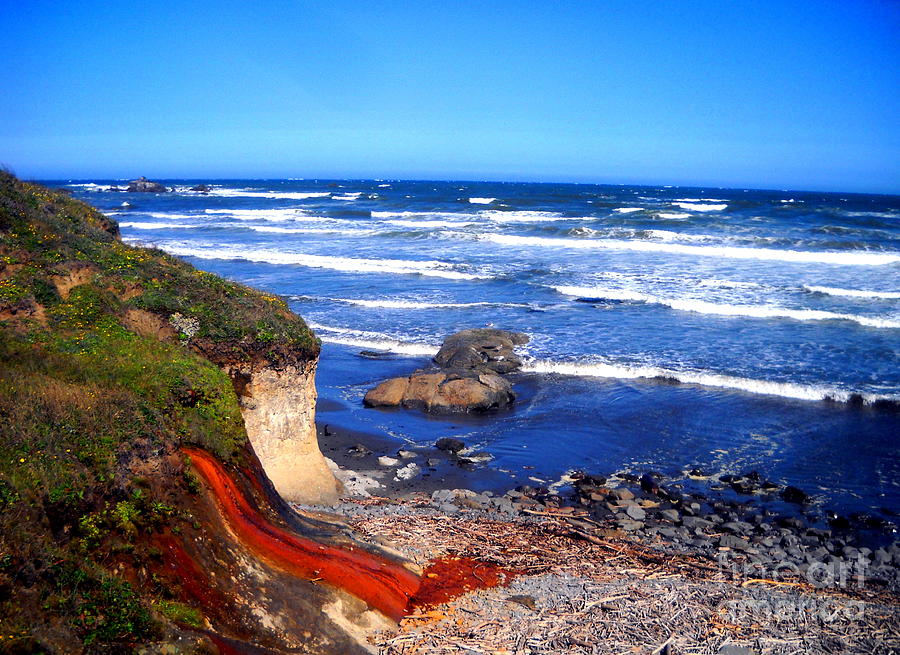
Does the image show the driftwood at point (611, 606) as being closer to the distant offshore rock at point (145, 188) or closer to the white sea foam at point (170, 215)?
the white sea foam at point (170, 215)

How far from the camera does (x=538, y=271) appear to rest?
113ft

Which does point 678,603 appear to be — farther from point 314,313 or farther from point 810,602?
point 314,313

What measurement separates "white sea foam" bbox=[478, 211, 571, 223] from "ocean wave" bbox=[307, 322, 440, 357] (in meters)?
37.3

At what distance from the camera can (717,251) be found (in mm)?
41750

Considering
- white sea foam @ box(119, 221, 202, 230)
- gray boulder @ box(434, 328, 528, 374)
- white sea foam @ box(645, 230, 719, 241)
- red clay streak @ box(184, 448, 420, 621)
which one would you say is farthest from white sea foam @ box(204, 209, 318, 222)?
red clay streak @ box(184, 448, 420, 621)

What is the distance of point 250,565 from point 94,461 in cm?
174

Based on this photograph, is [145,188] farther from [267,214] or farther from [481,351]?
[481,351]

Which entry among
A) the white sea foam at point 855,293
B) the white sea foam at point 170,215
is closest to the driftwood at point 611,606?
the white sea foam at point 855,293

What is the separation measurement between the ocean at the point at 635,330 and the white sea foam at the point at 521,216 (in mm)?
6115

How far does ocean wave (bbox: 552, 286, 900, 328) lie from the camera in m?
24.1

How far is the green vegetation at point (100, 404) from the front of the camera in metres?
4.97

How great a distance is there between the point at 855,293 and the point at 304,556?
A: 94.6 ft

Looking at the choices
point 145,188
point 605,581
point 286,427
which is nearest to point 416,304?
point 286,427

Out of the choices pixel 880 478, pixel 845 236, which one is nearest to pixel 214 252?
pixel 880 478
